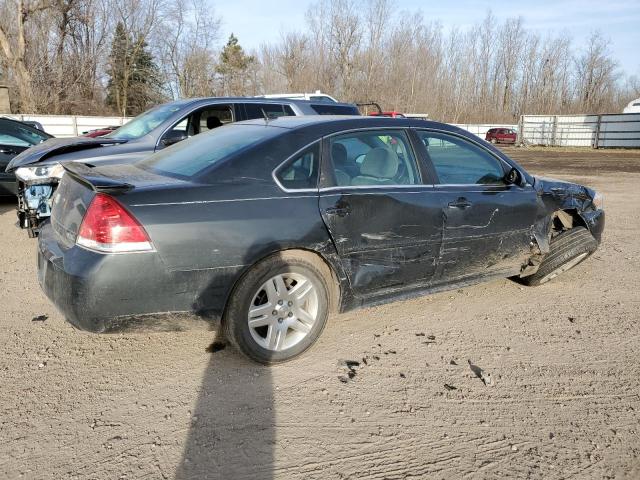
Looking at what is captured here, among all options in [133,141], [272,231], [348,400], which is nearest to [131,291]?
[272,231]

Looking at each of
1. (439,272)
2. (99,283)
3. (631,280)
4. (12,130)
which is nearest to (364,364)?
(439,272)

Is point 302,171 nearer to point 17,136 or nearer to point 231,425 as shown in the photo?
point 231,425

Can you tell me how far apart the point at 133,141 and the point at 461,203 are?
14.4 ft

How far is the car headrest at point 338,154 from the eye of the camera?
3553mm

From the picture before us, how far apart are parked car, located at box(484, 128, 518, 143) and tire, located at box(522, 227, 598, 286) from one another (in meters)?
35.4

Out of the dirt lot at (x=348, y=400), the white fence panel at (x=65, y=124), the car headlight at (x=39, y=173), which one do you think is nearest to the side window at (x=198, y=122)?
the car headlight at (x=39, y=173)

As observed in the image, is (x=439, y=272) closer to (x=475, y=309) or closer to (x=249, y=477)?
(x=475, y=309)

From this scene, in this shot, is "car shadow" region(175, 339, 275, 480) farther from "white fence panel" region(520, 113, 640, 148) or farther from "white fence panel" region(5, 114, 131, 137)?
"white fence panel" region(520, 113, 640, 148)

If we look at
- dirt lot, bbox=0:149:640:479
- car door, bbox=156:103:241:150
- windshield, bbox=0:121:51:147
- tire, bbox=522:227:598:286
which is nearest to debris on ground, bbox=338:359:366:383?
dirt lot, bbox=0:149:640:479

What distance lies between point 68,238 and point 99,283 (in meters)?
0.50

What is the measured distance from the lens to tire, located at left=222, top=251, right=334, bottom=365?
316 centimetres

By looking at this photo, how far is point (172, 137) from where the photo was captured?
6695 millimetres

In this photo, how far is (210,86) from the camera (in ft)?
161

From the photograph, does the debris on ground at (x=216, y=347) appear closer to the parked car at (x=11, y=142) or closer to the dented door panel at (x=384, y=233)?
the dented door panel at (x=384, y=233)
